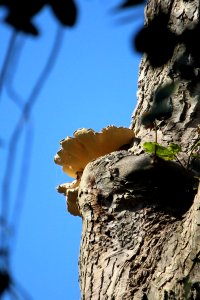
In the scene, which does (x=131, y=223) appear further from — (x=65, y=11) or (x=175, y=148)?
(x=65, y=11)

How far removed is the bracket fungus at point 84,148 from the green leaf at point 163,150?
1.41 ft

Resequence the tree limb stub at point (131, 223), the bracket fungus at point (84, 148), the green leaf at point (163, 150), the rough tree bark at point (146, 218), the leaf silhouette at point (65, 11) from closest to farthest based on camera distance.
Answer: the leaf silhouette at point (65, 11), the rough tree bark at point (146, 218), the tree limb stub at point (131, 223), the green leaf at point (163, 150), the bracket fungus at point (84, 148)

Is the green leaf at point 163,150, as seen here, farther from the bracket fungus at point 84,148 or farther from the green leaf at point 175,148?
the bracket fungus at point 84,148

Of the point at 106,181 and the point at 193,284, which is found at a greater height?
the point at 106,181

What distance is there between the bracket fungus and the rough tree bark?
15 centimetres

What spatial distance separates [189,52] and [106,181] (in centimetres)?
75

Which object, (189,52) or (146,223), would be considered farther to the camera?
→ (146,223)

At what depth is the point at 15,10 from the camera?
2977mm

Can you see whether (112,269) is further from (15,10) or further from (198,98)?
(15,10)

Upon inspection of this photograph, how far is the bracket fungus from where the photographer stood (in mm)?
4656

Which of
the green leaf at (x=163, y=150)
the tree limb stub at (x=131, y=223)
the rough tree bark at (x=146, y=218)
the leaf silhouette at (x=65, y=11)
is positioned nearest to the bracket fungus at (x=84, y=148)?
the rough tree bark at (x=146, y=218)

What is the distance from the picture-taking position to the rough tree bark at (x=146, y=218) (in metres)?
3.80

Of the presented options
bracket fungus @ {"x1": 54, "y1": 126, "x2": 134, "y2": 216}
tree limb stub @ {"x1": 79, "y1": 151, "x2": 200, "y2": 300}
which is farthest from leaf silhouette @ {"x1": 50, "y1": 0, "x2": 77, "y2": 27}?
bracket fungus @ {"x1": 54, "y1": 126, "x2": 134, "y2": 216}

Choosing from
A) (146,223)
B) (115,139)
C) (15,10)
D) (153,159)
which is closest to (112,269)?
(146,223)
